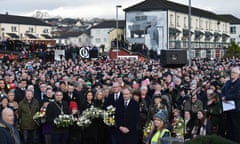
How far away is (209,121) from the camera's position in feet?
→ 39.0

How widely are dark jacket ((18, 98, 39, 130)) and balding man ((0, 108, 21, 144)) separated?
439 cm

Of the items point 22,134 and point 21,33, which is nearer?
point 22,134

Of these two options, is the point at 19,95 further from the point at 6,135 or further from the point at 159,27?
the point at 159,27

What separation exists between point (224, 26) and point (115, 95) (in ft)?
319

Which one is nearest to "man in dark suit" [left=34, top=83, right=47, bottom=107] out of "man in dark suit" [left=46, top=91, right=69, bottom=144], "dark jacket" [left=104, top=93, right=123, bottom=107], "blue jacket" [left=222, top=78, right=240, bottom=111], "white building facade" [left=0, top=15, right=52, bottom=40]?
"man in dark suit" [left=46, top=91, right=69, bottom=144]

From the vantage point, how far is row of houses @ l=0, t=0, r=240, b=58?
7631 cm

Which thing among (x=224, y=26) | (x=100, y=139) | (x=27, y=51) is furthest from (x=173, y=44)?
(x=100, y=139)

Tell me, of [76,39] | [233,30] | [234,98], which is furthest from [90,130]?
[76,39]

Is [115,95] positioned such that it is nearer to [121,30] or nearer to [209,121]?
[209,121]

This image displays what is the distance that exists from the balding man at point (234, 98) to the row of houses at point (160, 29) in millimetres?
47332

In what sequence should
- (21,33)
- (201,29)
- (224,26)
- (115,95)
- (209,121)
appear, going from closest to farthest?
(209,121), (115,95), (201,29), (224,26), (21,33)

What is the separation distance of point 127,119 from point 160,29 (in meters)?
65.3

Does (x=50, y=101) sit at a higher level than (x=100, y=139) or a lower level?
higher

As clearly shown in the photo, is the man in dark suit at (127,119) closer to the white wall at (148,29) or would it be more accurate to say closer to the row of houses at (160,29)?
the row of houses at (160,29)
